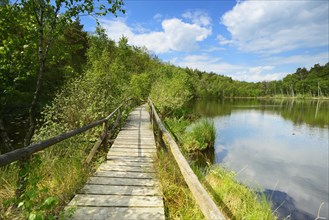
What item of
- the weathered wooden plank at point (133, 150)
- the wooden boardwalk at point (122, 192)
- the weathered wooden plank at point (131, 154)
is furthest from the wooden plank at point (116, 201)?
the weathered wooden plank at point (133, 150)

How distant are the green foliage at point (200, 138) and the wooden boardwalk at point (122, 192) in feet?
21.5

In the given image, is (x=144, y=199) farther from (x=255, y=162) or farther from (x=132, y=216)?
(x=255, y=162)

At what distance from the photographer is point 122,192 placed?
390cm

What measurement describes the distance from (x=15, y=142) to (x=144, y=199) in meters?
11.0

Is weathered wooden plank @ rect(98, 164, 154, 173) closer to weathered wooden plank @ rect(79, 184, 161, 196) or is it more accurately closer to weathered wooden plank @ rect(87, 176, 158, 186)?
weathered wooden plank @ rect(87, 176, 158, 186)

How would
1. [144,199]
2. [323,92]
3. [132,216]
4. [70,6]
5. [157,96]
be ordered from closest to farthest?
[132,216]
[144,199]
[70,6]
[157,96]
[323,92]

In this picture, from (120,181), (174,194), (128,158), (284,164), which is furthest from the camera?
(284,164)

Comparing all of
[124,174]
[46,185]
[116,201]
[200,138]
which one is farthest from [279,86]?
[46,185]

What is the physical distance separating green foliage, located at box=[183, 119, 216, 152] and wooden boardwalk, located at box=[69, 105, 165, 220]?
656 cm

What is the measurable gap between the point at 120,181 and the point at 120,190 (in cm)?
43

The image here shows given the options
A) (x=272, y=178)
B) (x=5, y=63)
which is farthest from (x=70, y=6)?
(x=272, y=178)

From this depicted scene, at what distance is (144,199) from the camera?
12.0 ft

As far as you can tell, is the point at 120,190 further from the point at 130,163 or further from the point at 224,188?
the point at 224,188

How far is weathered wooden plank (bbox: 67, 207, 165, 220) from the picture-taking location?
3068mm
